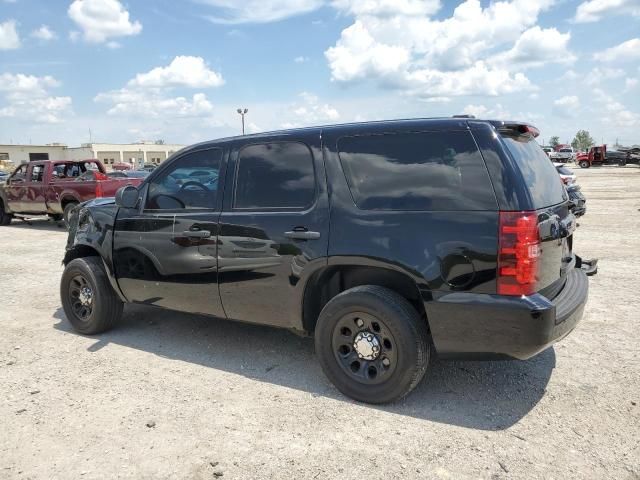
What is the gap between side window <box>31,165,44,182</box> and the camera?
13.7 metres

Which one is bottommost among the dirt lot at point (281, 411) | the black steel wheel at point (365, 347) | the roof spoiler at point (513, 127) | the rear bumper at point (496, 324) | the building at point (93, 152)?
the dirt lot at point (281, 411)

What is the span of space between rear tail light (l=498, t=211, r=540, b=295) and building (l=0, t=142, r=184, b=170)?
8062 centimetres

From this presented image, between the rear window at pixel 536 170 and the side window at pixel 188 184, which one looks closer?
the rear window at pixel 536 170

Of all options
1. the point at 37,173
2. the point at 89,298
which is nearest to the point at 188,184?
the point at 89,298

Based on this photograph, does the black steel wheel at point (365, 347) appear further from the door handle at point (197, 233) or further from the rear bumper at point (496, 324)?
the door handle at point (197, 233)

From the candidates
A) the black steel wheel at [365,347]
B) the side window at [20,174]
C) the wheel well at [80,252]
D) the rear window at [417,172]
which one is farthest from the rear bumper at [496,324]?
the side window at [20,174]

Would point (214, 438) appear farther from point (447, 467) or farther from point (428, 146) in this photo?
point (428, 146)

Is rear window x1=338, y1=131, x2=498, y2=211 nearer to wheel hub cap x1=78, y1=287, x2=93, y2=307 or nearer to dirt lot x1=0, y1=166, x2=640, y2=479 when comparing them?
dirt lot x1=0, y1=166, x2=640, y2=479

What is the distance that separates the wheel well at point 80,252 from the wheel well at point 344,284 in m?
2.54

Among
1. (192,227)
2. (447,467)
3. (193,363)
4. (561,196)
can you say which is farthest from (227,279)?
(561,196)

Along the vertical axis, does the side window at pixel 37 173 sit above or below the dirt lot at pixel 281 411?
above

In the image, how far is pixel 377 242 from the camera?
3.31 m

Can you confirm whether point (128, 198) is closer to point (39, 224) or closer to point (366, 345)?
point (366, 345)

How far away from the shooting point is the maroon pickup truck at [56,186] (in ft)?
41.2
